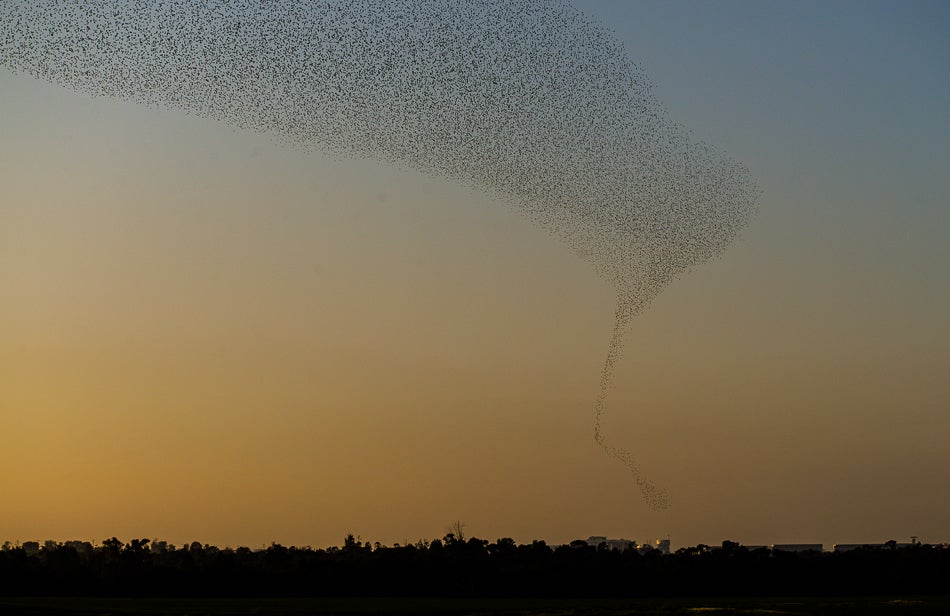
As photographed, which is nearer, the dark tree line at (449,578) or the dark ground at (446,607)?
the dark ground at (446,607)

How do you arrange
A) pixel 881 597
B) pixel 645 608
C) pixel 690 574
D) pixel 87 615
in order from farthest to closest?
1. pixel 690 574
2. pixel 881 597
3. pixel 645 608
4. pixel 87 615

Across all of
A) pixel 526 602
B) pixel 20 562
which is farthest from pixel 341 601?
pixel 20 562

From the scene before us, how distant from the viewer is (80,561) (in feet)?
641

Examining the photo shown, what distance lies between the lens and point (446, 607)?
143 metres

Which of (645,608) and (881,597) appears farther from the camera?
(881,597)

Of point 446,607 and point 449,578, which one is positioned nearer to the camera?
point 446,607

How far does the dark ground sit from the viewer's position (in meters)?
127

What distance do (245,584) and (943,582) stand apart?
110m

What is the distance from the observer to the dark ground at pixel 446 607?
417 ft

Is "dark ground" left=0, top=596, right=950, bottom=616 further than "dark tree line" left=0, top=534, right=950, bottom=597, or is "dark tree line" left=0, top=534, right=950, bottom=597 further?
"dark tree line" left=0, top=534, right=950, bottom=597

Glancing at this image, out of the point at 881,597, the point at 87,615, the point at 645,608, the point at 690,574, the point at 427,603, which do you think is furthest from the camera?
the point at 690,574

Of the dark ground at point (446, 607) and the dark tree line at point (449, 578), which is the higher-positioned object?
the dark tree line at point (449, 578)

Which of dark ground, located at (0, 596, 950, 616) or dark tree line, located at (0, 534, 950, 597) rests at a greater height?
dark tree line, located at (0, 534, 950, 597)

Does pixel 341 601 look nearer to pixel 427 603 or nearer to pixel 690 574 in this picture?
pixel 427 603
